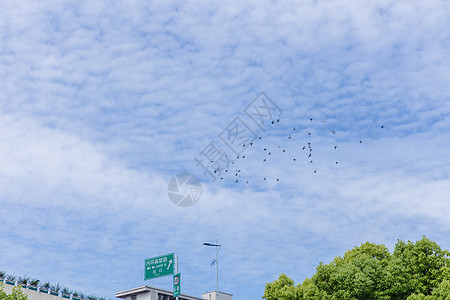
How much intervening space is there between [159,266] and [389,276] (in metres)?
17.7

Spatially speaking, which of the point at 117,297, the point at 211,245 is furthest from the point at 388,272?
the point at 117,297

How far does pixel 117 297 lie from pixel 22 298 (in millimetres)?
26002

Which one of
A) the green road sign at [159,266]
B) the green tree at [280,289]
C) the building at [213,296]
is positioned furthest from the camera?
the building at [213,296]

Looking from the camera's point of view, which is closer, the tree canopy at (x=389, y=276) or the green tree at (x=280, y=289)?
the tree canopy at (x=389, y=276)

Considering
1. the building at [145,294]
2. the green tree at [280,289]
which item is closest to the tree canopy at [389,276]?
the green tree at [280,289]

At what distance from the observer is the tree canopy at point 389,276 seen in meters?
37.2

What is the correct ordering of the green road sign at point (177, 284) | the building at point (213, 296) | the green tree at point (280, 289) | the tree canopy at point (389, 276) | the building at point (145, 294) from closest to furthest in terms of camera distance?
the green road sign at point (177, 284), the tree canopy at point (389, 276), the green tree at point (280, 289), the building at point (145, 294), the building at point (213, 296)

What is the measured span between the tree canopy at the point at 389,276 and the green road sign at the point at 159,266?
42.6 feet

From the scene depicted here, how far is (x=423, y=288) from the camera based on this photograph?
122 ft

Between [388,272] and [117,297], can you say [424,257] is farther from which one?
[117,297]

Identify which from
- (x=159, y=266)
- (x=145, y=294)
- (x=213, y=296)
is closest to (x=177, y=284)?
(x=159, y=266)

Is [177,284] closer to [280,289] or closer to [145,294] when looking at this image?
[280,289]

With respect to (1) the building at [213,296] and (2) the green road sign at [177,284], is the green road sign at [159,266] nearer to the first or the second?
(2) the green road sign at [177,284]

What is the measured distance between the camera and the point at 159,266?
33750 mm
